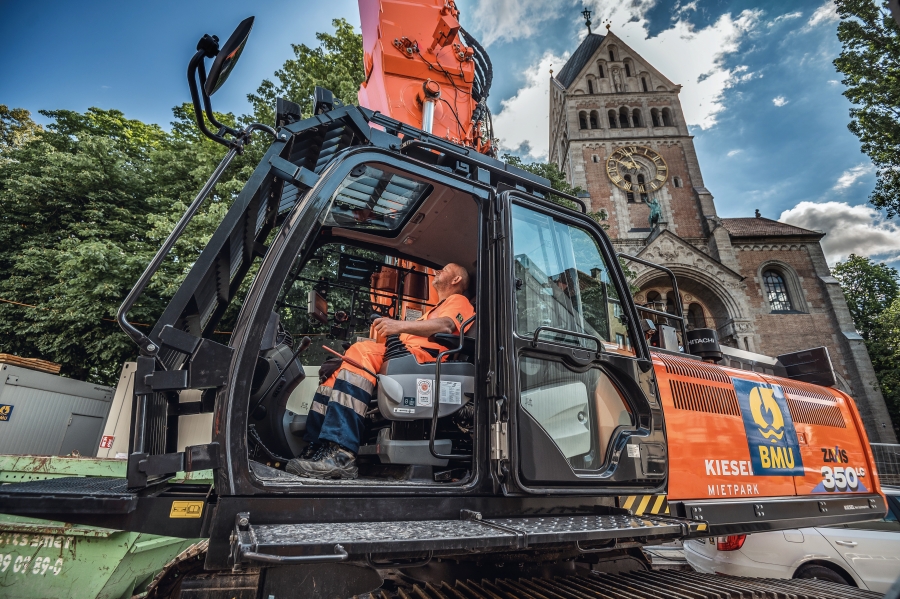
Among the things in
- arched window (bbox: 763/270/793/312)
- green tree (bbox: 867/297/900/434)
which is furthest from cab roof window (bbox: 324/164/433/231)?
green tree (bbox: 867/297/900/434)

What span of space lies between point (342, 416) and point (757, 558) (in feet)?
19.0

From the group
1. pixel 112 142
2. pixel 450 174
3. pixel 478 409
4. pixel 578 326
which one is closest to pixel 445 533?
pixel 478 409

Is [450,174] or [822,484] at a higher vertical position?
[450,174]

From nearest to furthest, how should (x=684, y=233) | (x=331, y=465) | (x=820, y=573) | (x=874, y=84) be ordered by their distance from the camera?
(x=331, y=465)
(x=820, y=573)
(x=874, y=84)
(x=684, y=233)

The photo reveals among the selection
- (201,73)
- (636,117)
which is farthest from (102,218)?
(636,117)

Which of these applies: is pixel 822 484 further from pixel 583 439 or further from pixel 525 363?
pixel 525 363

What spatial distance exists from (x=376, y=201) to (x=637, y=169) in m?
33.7

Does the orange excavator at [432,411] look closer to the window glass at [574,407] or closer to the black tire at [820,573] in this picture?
the window glass at [574,407]

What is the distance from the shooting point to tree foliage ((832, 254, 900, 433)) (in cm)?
2825

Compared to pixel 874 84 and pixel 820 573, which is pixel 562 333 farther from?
pixel 874 84

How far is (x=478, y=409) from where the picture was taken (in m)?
2.19

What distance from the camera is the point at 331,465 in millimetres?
2189

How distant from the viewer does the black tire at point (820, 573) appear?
5.38 meters

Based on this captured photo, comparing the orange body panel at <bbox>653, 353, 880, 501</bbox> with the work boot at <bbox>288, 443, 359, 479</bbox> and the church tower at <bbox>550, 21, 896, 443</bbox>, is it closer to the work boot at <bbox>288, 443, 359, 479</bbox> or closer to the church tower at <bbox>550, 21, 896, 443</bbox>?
the work boot at <bbox>288, 443, 359, 479</bbox>
